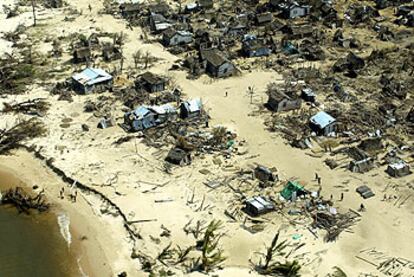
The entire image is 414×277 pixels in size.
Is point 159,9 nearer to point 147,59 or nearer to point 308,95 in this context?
point 147,59

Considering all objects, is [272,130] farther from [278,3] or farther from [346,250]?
[278,3]

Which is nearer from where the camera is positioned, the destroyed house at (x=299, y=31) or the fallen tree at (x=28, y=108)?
the fallen tree at (x=28, y=108)

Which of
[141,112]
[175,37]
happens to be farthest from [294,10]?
[141,112]

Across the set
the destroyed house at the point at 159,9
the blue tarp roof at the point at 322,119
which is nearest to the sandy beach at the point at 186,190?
the blue tarp roof at the point at 322,119

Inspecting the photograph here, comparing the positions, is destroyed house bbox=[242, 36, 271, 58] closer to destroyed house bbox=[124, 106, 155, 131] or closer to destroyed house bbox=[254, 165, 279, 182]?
destroyed house bbox=[124, 106, 155, 131]

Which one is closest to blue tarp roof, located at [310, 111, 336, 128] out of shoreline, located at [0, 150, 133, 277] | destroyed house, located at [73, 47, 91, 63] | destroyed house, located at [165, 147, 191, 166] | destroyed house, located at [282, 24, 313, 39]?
destroyed house, located at [165, 147, 191, 166]

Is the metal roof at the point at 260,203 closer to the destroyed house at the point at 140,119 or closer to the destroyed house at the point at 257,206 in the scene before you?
the destroyed house at the point at 257,206
